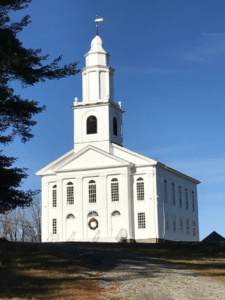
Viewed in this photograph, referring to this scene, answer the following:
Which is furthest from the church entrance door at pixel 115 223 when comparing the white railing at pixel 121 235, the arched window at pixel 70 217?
the arched window at pixel 70 217

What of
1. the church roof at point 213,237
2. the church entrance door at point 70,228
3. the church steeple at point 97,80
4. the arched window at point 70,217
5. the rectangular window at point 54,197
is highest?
the church steeple at point 97,80

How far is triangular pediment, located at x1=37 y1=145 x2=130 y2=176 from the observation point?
52.4 metres

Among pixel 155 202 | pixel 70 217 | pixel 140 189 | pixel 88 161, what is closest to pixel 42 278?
pixel 155 202

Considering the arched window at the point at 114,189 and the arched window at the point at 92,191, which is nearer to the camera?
the arched window at the point at 114,189

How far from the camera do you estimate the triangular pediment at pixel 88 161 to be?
52.4m

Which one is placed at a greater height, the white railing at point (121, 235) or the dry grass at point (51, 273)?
the white railing at point (121, 235)

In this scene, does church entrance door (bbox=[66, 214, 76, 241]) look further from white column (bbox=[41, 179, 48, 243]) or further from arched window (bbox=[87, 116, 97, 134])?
arched window (bbox=[87, 116, 97, 134])

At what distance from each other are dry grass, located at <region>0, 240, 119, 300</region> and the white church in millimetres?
27804

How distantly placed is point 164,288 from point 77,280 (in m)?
2.88

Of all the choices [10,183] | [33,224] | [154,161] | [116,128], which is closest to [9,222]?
[33,224]

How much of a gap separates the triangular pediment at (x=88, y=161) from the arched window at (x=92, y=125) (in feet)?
8.19

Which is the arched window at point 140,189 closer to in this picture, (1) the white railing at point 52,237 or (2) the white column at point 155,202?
(2) the white column at point 155,202

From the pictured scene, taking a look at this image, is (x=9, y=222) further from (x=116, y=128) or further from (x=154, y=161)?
(x=154, y=161)

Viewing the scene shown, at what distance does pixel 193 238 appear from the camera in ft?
201
